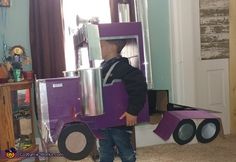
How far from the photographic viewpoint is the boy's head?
150 cm

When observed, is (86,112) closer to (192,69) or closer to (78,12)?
A: (78,12)

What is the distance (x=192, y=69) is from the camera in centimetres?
278

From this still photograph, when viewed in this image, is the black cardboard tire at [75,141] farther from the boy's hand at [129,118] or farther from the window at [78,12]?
the window at [78,12]

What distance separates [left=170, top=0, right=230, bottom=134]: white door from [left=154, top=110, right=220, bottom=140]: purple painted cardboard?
1459 mm

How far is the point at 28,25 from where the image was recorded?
253 cm

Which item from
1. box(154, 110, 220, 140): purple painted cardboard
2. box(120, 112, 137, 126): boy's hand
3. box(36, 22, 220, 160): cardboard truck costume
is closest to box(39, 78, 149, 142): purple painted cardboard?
box(36, 22, 220, 160): cardboard truck costume

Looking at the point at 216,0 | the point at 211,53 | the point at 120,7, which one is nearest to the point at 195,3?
the point at 216,0

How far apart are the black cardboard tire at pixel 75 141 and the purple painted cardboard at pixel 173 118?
0.39 m

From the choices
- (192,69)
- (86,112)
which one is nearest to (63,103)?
(86,112)

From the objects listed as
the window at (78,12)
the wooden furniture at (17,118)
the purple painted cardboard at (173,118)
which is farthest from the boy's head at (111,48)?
the window at (78,12)

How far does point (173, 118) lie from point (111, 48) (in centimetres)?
48

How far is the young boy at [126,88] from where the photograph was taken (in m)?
1.31

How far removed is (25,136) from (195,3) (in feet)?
6.47

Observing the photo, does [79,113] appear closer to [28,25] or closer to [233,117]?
[28,25]
